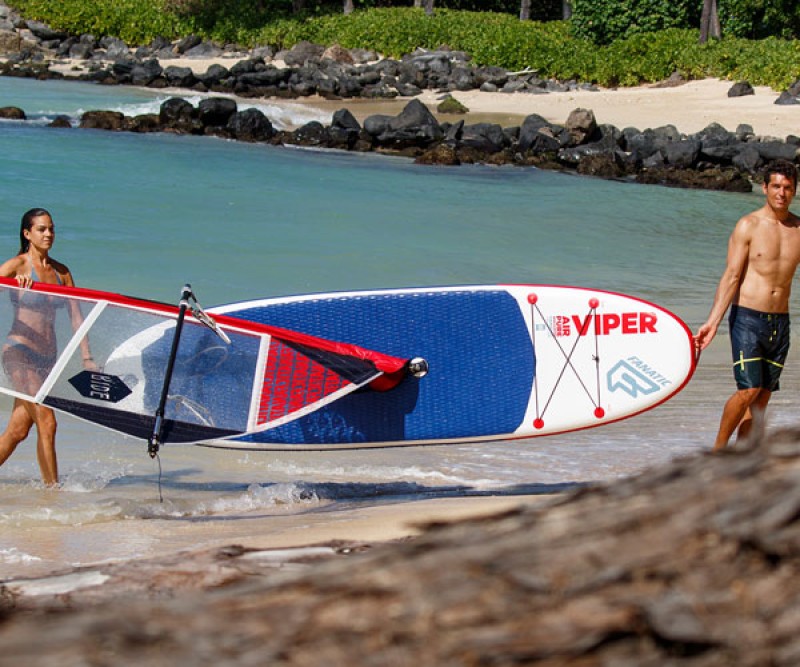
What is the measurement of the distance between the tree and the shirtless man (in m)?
33.7

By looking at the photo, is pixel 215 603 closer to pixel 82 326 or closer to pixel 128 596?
pixel 128 596

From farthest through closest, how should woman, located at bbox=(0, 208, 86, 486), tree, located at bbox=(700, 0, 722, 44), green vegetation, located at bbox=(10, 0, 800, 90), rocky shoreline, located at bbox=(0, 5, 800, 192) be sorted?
tree, located at bbox=(700, 0, 722, 44) → green vegetation, located at bbox=(10, 0, 800, 90) → rocky shoreline, located at bbox=(0, 5, 800, 192) → woman, located at bbox=(0, 208, 86, 486)

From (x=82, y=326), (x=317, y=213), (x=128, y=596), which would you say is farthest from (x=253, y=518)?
(x=317, y=213)

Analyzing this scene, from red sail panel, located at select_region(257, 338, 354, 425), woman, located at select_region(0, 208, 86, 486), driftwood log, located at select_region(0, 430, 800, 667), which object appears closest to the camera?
driftwood log, located at select_region(0, 430, 800, 667)

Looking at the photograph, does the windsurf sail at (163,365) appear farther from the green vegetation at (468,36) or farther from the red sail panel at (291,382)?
the green vegetation at (468,36)

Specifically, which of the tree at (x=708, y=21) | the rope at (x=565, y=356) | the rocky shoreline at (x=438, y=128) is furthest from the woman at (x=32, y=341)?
the tree at (x=708, y=21)

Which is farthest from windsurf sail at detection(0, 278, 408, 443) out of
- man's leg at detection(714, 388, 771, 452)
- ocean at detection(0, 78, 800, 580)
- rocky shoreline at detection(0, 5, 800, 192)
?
rocky shoreline at detection(0, 5, 800, 192)

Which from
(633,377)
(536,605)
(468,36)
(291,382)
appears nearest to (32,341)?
(291,382)

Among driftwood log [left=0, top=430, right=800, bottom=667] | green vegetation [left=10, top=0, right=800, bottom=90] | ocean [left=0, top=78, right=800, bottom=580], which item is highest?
green vegetation [left=10, top=0, right=800, bottom=90]

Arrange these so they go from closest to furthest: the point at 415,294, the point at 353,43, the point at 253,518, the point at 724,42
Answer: the point at 253,518
the point at 415,294
the point at 724,42
the point at 353,43

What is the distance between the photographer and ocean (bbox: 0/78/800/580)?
6332 mm

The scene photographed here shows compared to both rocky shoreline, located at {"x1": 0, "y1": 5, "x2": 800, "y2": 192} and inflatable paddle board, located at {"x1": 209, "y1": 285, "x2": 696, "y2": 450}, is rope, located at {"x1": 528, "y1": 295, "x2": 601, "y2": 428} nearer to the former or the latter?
inflatable paddle board, located at {"x1": 209, "y1": 285, "x2": 696, "y2": 450}

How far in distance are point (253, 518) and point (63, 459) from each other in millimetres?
1912

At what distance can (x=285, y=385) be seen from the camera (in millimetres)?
6629
